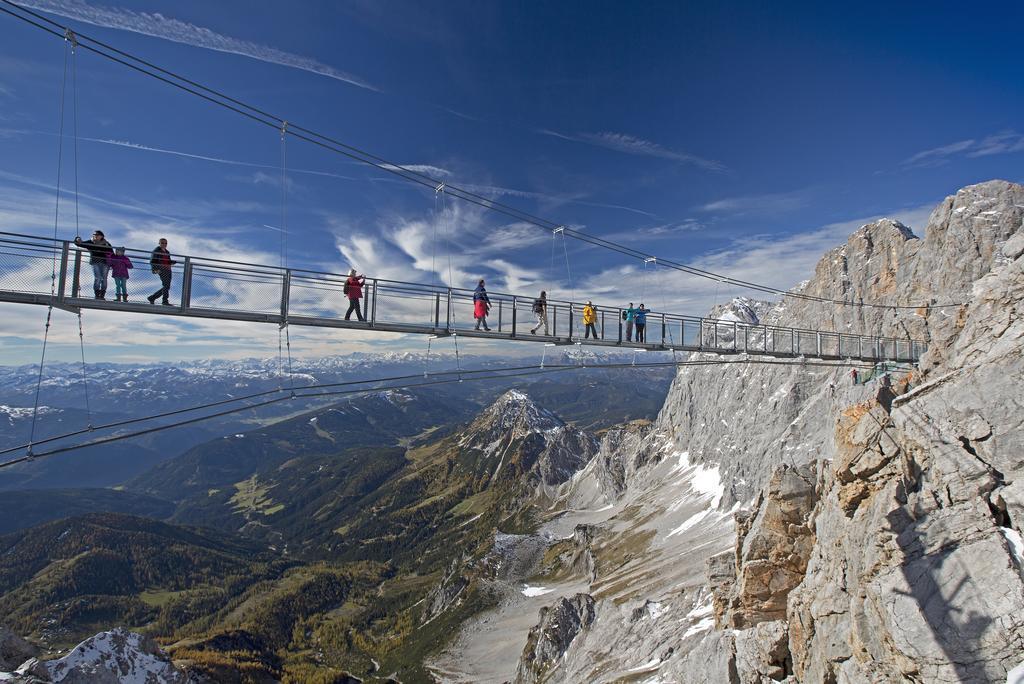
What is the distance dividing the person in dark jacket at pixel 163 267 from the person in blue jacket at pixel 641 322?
20.7m

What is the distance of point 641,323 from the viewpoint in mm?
27250

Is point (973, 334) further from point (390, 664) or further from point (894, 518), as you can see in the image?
point (390, 664)

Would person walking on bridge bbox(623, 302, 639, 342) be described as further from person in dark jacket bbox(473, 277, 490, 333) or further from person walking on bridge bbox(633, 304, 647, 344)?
person in dark jacket bbox(473, 277, 490, 333)

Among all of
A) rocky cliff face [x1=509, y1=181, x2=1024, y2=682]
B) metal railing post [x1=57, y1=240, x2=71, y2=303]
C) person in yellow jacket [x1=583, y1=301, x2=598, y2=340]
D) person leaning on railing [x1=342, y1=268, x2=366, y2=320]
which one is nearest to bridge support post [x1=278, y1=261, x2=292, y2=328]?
person leaning on railing [x1=342, y1=268, x2=366, y2=320]

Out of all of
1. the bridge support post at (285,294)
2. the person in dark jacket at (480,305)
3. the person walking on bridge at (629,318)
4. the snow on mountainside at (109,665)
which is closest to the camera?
the bridge support post at (285,294)

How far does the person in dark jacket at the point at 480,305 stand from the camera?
2075 cm

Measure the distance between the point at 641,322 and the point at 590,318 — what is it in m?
4.14

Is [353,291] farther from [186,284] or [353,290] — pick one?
[186,284]

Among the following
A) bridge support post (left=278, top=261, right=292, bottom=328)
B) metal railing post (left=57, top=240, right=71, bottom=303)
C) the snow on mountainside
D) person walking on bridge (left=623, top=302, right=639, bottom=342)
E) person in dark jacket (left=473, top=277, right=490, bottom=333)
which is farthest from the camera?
the snow on mountainside

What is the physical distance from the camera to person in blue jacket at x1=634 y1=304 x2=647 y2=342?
26.7 meters

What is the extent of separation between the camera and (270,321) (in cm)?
1603

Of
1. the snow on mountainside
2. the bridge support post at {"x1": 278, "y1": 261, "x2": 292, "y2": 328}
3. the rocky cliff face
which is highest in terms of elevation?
the bridge support post at {"x1": 278, "y1": 261, "x2": 292, "y2": 328}

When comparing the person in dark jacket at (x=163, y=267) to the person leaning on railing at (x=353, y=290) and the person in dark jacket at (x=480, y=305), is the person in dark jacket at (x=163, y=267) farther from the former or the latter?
the person in dark jacket at (x=480, y=305)

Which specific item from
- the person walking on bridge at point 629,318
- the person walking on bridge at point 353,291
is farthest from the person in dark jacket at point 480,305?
the person walking on bridge at point 629,318
